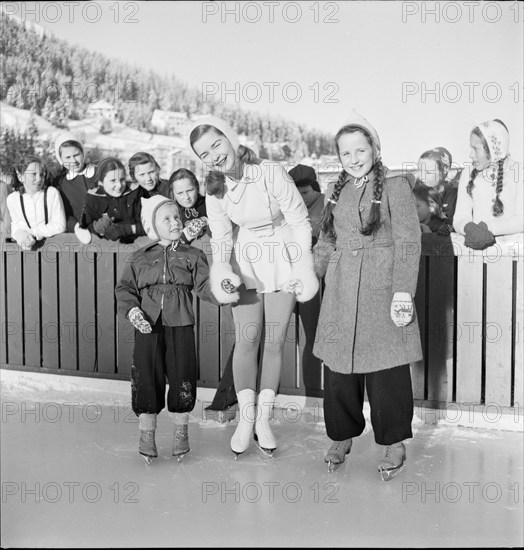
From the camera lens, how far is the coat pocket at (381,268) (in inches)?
103

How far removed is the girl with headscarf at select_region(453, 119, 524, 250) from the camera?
11.1 feet

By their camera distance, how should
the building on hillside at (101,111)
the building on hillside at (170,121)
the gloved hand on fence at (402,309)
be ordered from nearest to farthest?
the gloved hand on fence at (402,309)
the building on hillside at (170,121)
the building on hillside at (101,111)

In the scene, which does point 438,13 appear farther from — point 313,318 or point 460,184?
point 313,318

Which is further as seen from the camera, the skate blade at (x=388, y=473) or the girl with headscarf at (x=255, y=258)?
the girl with headscarf at (x=255, y=258)

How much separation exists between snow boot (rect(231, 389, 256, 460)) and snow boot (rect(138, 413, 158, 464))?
0.33 meters

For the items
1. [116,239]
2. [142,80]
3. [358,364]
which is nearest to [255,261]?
[358,364]

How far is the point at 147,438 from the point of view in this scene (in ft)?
9.32

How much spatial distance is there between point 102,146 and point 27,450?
3.36 m

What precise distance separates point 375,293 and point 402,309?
0.14m

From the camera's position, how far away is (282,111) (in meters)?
5.20

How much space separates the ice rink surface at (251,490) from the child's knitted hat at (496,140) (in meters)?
1.38

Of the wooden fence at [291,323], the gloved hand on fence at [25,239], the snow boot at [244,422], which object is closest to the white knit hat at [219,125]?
the wooden fence at [291,323]

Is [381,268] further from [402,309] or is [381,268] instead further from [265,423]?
[265,423]

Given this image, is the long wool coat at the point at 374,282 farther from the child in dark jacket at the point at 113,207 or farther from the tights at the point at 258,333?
the child in dark jacket at the point at 113,207
